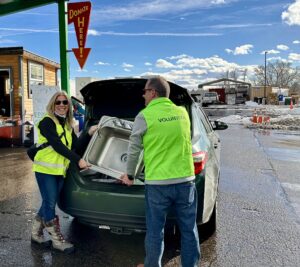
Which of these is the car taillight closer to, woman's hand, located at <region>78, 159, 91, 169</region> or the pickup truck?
woman's hand, located at <region>78, 159, 91, 169</region>

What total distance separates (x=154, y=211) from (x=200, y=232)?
5.04 ft

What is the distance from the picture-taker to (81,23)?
8.41 metres

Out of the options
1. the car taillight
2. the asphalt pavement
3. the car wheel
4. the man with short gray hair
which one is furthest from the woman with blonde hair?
the car wheel

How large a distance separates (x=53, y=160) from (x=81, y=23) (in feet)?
17.5

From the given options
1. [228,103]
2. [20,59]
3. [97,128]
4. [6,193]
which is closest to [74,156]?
[97,128]

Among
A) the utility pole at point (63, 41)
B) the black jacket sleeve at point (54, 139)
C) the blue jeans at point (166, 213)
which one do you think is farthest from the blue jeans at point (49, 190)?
the utility pole at point (63, 41)

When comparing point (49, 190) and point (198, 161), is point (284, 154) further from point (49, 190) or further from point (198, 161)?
point (49, 190)

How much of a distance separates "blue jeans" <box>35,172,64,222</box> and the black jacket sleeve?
304 millimetres

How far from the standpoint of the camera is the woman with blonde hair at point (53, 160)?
3777 millimetres

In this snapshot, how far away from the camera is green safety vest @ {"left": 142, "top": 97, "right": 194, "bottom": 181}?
9.57 ft

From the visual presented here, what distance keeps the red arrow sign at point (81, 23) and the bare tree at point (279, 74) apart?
9888 centimetres

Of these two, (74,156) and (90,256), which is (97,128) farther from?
(90,256)

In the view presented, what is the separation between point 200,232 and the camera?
4.35 meters

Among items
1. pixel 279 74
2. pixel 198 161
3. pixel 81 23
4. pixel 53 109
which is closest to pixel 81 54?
pixel 81 23
